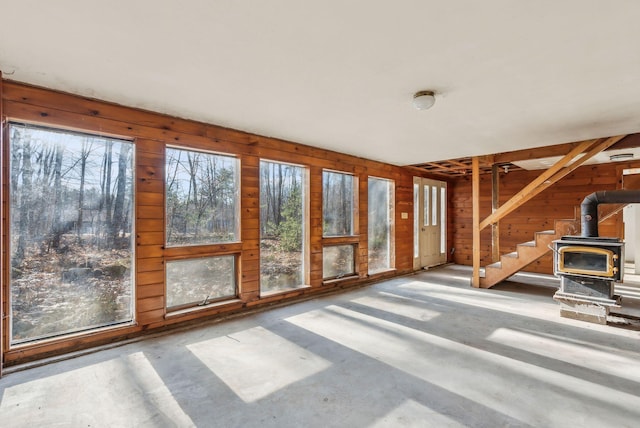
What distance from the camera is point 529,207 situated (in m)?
7.06

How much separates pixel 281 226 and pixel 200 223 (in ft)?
4.03

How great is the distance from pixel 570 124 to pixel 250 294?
14.8 ft

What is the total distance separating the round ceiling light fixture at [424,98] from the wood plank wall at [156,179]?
221cm

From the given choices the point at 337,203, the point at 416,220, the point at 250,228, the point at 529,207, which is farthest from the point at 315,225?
the point at 529,207

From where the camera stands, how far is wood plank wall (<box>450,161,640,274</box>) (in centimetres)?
622

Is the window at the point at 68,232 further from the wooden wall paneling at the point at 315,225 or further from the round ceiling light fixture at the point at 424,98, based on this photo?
the round ceiling light fixture at the point at 424,98

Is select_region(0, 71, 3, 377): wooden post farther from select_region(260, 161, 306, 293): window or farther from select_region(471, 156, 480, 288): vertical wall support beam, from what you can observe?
select_region(471, 156, 480, 288): vertical wall support beam

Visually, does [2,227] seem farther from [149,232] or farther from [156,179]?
[156,179]

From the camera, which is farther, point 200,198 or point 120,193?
point 200,198

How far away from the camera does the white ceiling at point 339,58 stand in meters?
1.70

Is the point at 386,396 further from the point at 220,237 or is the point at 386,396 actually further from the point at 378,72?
the point at 220,237

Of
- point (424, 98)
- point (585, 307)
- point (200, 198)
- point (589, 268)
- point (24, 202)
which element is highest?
point (424, 98)

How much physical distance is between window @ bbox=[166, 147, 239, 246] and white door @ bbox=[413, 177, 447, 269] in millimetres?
4601

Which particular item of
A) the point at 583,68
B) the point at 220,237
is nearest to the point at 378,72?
the point at 583,68
